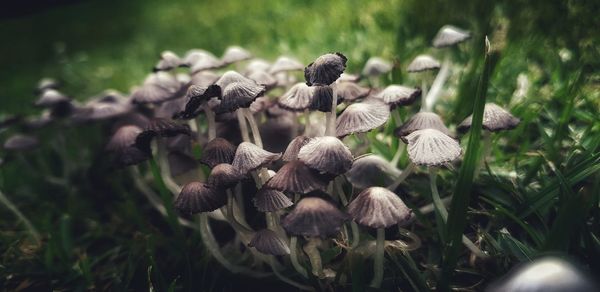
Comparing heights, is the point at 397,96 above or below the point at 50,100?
below

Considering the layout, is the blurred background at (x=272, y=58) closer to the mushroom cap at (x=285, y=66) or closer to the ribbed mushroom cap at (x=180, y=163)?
the ribbed mushroom cap at (x=180, y=163)

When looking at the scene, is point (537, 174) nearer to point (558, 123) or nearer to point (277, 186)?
point (558, 123)

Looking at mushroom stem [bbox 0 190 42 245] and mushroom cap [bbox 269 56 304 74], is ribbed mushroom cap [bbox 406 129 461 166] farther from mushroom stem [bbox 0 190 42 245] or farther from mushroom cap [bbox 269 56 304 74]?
mushroom stem [bbox 0 190 42 245]

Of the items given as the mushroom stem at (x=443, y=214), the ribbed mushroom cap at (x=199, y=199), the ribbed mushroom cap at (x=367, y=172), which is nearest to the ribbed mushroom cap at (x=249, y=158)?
the ribbed mushroom cap at (x=199, y=199)

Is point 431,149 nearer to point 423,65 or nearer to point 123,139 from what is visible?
point 423,65

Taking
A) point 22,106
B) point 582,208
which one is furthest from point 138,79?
point 582,208

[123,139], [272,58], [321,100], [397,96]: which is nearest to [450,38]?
[397,96]

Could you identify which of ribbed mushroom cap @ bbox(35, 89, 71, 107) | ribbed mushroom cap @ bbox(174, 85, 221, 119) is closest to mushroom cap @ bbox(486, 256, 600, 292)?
ribbed mushroom cap @ bbox(174, 85, 221, 119)

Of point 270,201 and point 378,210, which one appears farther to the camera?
point 270,201
